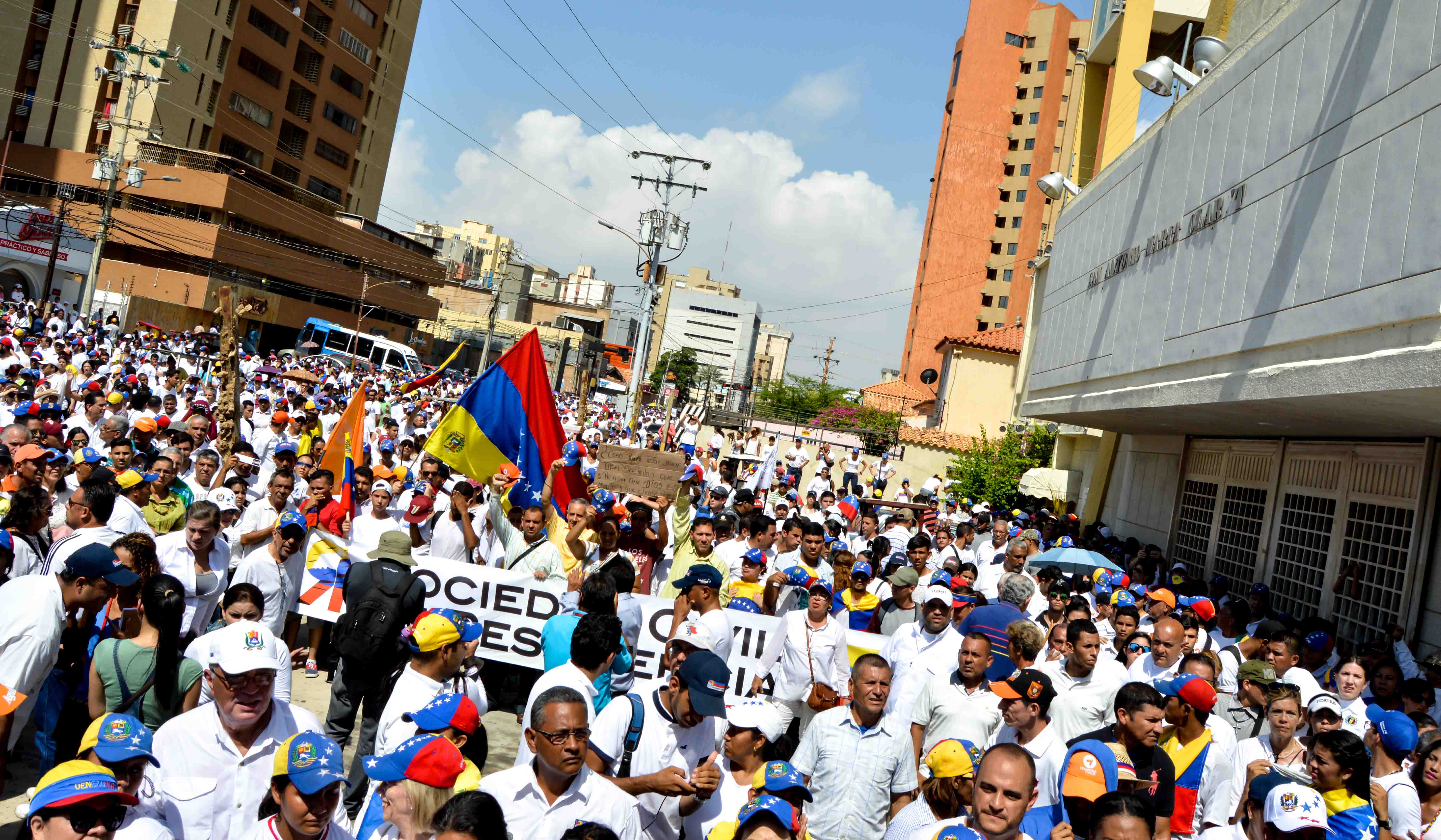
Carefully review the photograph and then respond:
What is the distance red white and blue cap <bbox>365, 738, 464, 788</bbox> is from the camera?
364 centimetres

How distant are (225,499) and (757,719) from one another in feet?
19.7

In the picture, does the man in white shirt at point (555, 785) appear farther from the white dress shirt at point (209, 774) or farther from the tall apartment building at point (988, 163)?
the tall apartment building at point (988, 163)

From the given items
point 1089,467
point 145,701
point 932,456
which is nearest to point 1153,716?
point 145,701

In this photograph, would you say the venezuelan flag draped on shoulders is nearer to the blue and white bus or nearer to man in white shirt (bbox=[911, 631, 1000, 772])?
man in white shirt (bbox=[911, 631, 1000, 772])

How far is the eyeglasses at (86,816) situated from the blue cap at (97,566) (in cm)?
224

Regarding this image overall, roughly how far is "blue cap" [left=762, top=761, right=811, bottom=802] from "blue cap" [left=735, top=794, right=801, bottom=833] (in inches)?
4.9

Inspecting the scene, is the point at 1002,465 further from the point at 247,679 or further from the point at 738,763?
the point at 247,679

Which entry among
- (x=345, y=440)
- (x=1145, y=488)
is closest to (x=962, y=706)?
(x=345, y=440)

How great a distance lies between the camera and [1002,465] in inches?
1028

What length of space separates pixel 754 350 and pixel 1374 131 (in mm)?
170149

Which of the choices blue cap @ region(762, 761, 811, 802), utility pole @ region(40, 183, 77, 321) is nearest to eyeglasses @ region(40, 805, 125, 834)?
blue cap @ region(762, 761, 811, 802)

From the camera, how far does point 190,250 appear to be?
176ft

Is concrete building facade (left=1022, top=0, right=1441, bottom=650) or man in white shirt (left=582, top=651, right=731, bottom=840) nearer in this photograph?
man in white shirt (left=582, top=651, right=731, bottom=840)

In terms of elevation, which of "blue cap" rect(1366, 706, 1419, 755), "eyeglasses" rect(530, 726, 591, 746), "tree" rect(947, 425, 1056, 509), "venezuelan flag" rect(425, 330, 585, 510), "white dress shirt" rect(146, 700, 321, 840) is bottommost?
"white dress shirt" rect(146, 700, 321, 840)
